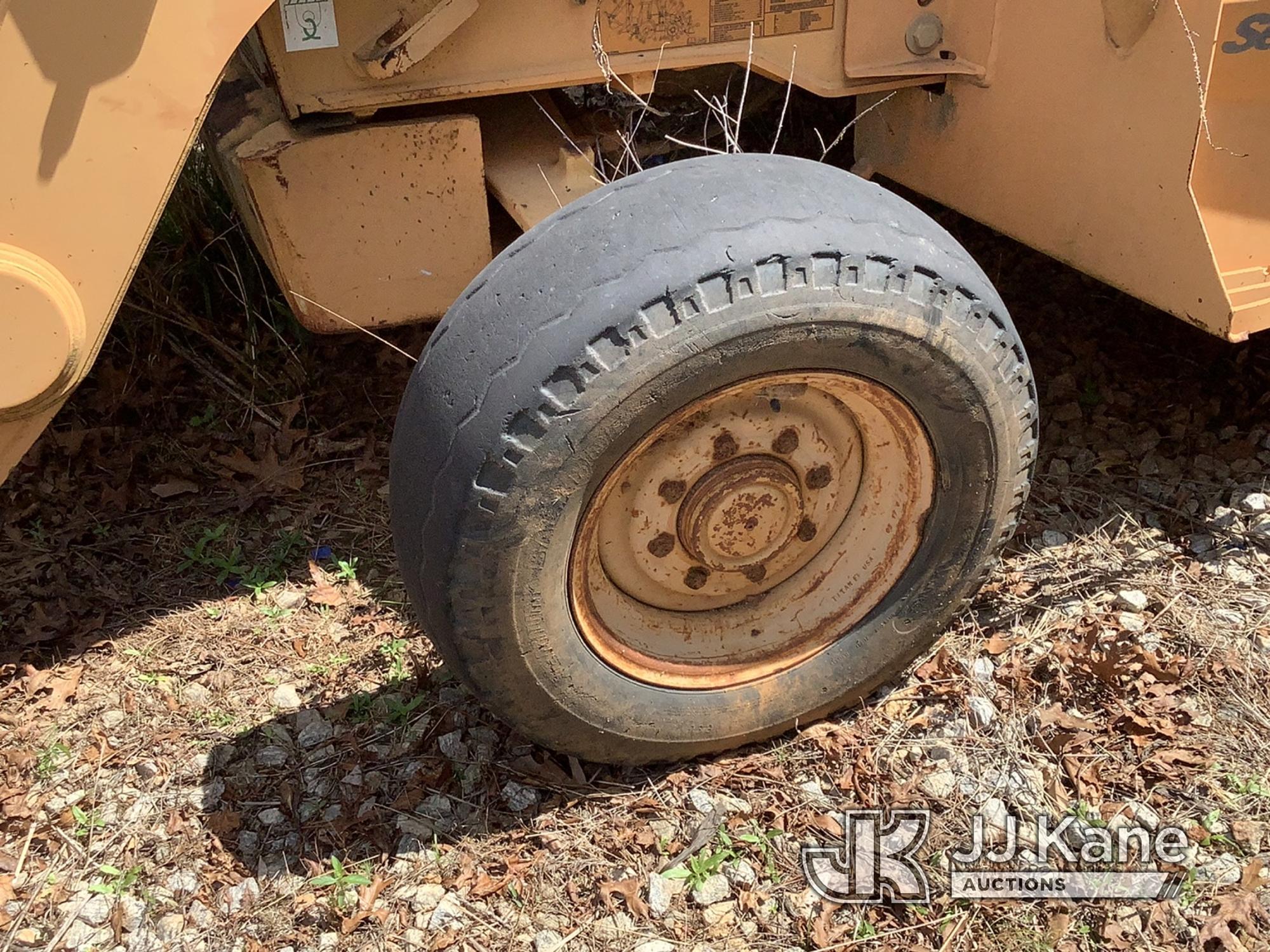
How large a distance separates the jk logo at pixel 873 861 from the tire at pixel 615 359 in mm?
540

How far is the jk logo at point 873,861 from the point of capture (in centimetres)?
221

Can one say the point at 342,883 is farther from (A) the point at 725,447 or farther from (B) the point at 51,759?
(A) the point at 725,447

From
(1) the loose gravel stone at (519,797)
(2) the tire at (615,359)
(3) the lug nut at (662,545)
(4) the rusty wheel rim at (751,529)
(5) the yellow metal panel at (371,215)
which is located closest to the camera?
(2) the tire at (615,359)

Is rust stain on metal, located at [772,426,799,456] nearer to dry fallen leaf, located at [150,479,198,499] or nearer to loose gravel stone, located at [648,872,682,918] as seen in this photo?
loose gravel stone, located at [648,872,682,918]

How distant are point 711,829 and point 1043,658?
960 millimetres

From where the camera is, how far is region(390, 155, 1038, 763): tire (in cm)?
187

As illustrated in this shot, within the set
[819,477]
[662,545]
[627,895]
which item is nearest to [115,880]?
[627,895]

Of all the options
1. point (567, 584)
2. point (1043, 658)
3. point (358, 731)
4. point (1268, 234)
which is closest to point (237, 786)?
point (358, 731)

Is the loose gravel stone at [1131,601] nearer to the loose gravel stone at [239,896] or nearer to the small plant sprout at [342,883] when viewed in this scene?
the small plant sprout at [342,883]

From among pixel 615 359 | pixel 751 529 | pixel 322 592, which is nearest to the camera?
pixel 615 359

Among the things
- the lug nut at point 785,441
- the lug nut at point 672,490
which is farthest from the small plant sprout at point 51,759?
the lug nut at point 785,441

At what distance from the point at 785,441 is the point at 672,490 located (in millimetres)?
265

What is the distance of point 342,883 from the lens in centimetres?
225

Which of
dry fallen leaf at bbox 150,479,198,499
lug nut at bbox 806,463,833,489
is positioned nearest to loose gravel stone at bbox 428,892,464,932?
lug nut at bbox 806,463,833,489
